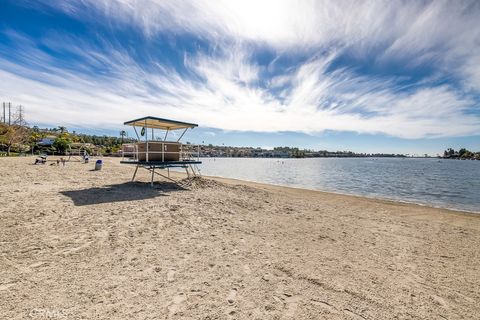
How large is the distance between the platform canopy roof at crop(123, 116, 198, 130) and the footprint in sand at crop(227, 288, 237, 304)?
10927 millimetres

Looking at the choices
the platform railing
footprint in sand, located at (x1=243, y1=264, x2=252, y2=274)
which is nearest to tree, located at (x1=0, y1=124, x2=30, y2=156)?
the platform railing

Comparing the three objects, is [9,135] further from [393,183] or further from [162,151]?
[393,183]

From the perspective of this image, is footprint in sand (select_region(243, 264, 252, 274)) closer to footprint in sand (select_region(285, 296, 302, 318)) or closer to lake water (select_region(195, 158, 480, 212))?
footprint in sand (select_region(285, 296, 302, 318))

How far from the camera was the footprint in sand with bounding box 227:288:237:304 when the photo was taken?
11.5ft

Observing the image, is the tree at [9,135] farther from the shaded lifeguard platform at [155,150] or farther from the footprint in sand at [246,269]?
the footprint in sand at [246,269]

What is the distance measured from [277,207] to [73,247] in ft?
25.6

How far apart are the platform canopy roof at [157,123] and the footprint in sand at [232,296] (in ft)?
35.8

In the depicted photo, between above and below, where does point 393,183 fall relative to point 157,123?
below

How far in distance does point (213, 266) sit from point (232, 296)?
1027 mm

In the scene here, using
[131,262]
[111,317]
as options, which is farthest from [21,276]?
[111,317]

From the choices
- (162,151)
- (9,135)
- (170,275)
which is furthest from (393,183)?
(9,135)

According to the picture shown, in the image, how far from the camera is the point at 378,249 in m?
6.30

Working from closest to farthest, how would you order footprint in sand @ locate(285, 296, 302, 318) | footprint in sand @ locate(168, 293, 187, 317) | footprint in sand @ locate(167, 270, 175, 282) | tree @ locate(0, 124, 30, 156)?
footprint in sand @ locate(168, 293, 187, 317) → footprint in sand @ locate(285, 296, 302, 318) → footprint in sand @ locate(167, 270, 175, 282) → tree @ locate(0, 124, 30, 156)

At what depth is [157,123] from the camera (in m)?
14.4
